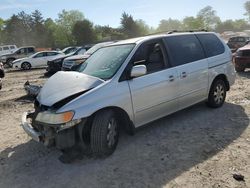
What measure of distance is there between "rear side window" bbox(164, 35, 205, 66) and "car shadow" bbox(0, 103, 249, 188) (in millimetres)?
1251

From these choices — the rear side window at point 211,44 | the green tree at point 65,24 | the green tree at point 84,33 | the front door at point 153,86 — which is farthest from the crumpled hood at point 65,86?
the green tree at point 65,24

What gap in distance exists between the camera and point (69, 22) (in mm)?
86625

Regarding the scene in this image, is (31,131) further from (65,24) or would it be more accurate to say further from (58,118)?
(65,24)

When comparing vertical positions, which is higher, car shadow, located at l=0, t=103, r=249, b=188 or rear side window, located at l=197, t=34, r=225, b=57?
rear side window, located at l=197, t=34, r=225, b=57

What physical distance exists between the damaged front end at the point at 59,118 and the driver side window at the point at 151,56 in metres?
0.91

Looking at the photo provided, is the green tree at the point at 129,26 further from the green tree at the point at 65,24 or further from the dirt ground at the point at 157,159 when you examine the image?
the dirt ground at the point at 157,159

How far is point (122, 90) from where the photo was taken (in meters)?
4.31

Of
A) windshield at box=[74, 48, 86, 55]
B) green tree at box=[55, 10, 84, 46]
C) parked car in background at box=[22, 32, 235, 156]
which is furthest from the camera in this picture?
green tree at box=[55, 10, 84, 46]

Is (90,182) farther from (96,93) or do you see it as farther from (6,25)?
(6,25)

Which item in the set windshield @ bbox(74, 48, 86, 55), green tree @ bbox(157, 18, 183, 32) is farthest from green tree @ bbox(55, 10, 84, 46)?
windshield @ bbox(74, 48, 86, 55)

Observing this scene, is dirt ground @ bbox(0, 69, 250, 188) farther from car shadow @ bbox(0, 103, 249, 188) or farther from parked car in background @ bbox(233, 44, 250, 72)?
parked car in background @ bbox(233, 44, 250, 72)

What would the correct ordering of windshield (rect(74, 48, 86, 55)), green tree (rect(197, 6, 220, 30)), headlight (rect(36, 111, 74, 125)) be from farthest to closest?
green tree (rect(197, 6, 220, 30)) → windshield (rect(74, 48, 86, 55)) → headlight (rect(36, 111, 74, 125))

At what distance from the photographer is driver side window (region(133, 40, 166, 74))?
15.7 ft

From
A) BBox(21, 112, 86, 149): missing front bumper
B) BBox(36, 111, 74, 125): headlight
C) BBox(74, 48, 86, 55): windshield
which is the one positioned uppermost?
BBox(74, 48, 86, 55): windshield
